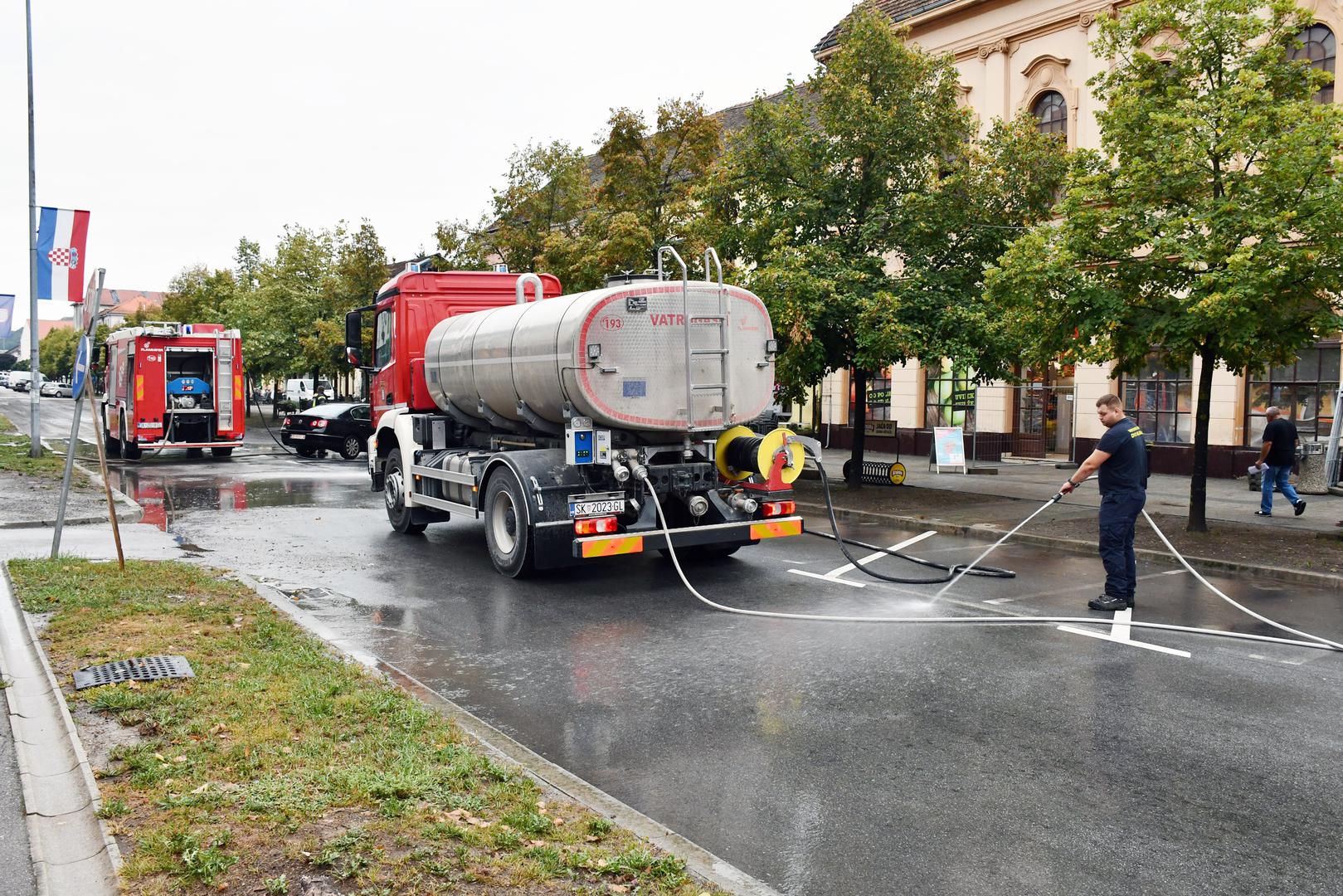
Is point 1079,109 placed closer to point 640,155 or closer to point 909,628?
point 640,155

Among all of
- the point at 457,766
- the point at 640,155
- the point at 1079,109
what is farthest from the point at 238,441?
the point at 457,766

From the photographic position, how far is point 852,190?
17.6m

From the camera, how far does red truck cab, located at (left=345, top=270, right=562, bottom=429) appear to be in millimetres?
13578

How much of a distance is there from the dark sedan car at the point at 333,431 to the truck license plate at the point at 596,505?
1877 centimetres

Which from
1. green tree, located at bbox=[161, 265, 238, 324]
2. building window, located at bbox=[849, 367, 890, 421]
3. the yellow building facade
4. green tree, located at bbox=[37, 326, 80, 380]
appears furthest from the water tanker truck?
green tree, located at bbox=[37, 326, 80, 380]

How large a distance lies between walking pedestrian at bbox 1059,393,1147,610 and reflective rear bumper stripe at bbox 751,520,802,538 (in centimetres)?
260

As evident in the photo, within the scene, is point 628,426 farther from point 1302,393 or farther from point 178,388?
point 178,388

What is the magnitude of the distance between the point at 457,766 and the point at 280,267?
4593cm

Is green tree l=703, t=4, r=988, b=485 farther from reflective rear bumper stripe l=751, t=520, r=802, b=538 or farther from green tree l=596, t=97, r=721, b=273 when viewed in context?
reflective rear bumper stripe l=751, t=520, r=802, b=538

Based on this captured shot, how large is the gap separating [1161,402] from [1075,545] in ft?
39.9

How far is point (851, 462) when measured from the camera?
19.2 m

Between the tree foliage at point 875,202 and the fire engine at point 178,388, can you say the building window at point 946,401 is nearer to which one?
the tree foliage at point 875,202

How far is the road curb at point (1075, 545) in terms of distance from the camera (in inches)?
413

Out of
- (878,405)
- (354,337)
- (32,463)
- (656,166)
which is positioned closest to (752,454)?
(354,337)
